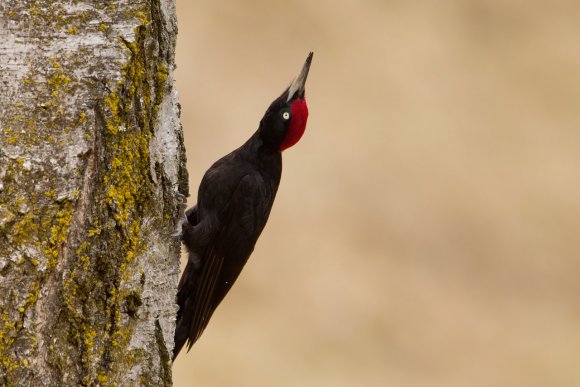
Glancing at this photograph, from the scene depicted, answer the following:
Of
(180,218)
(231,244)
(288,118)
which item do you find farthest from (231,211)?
(180,218)

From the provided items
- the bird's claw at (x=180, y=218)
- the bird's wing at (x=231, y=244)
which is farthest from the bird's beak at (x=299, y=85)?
the bird's claw at (x=180, y=218)

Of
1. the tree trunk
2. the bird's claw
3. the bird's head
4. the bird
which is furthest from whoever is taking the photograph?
the bird's head

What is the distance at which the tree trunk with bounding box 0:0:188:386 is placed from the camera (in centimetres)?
221

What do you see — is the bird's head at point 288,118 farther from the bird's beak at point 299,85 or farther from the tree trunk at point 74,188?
the tree trunk at point 74,188

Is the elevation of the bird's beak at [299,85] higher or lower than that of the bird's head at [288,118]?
higher

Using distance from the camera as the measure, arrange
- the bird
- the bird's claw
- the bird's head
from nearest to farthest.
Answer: the bird's claw
the bird
the bird's head

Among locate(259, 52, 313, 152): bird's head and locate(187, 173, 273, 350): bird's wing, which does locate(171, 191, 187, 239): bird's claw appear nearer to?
locate(187, 173, 273, 350): bird's wing

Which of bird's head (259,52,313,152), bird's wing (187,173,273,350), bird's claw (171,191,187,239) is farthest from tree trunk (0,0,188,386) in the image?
bird's head (259,52,313,152)

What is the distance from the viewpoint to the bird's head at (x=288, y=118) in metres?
3.75

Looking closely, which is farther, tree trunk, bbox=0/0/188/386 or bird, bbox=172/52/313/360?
bird, bbox=172/52/313/360

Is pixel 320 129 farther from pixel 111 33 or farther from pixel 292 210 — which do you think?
pixel 111 33

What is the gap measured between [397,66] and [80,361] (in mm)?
6824

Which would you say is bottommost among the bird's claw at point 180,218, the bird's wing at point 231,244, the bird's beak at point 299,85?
the bird's claw at point 180,218

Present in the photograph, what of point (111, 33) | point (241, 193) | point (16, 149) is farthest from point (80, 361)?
point (241, 193)
